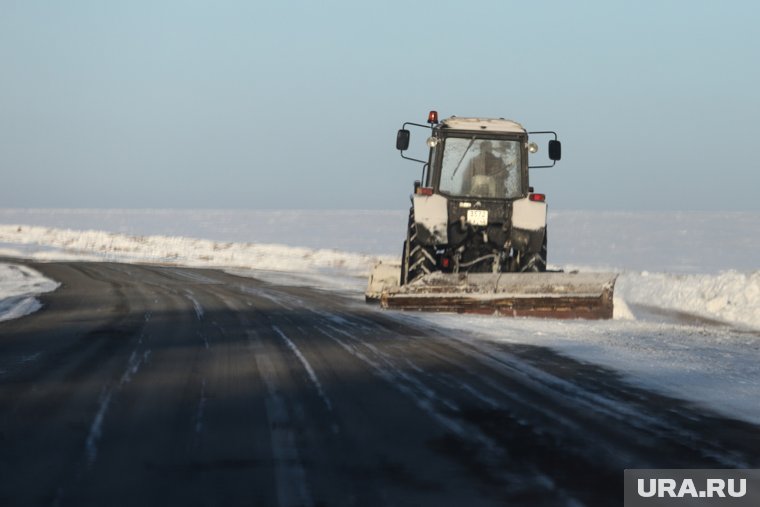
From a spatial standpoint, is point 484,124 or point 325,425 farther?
point 484,124

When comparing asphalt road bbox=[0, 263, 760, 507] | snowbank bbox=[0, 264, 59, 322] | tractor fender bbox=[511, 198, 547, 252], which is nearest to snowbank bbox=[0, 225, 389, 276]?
snowbank bbox=[0, 264, 59, 322]

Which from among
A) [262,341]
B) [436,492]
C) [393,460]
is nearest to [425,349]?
[262,341]

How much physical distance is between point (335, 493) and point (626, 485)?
3.98ft

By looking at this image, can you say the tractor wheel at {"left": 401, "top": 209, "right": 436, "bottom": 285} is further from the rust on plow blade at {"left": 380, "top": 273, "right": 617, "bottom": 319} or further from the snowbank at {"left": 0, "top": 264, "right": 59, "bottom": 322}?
the snowbank at {"left": 0, "top": 264, "right": 59, "bottom": 322}

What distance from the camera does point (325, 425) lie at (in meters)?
5.20

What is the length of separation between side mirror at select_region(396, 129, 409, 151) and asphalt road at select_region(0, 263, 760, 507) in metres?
3.99

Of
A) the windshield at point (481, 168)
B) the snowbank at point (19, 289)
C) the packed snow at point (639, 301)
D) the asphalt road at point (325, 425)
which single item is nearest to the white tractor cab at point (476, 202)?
the windshield at point (481, 168)

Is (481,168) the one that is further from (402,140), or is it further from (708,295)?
(708,295)

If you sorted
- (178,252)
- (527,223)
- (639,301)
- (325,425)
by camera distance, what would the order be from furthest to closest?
(178,252)
(639,301)
(527,223)
(325,425)

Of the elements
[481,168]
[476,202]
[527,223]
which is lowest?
[527,223]

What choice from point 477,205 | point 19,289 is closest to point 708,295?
point 477,205

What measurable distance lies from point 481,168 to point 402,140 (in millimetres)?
1555

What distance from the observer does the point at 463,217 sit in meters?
13.6

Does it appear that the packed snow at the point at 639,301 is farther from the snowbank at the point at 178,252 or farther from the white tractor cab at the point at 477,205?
the white tractor cab at the point at 477,205
